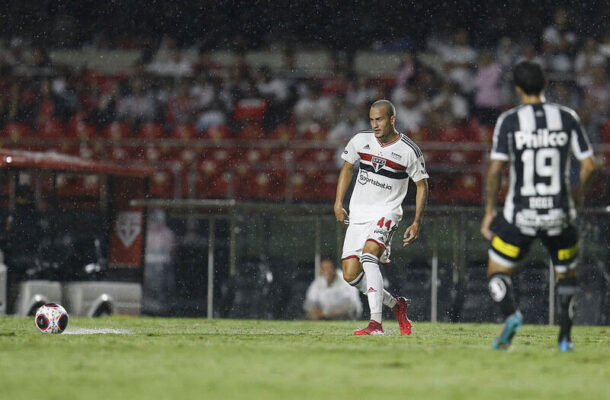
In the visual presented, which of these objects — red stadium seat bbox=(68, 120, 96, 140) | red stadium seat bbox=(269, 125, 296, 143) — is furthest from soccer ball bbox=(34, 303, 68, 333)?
red stadium seat bbox=(68, 120, 96, 140)

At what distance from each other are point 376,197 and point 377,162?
0.29 meters

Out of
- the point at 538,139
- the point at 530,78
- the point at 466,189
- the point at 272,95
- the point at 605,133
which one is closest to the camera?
the point at 538,139

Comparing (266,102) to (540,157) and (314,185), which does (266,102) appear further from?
(540,157)

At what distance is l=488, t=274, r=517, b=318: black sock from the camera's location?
670 cm

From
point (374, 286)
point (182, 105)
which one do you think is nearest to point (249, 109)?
point (182, 105)

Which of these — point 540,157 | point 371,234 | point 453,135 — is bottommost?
point 371,234

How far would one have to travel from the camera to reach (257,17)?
21.7 m

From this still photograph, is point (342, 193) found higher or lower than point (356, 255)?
higher

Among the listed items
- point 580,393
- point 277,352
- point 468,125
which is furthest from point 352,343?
point 468,125

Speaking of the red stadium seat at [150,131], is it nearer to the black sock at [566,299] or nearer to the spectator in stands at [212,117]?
the spectator in stands at [212,117]

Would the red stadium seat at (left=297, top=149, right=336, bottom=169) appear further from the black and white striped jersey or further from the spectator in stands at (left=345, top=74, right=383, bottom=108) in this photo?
the black and white striped jersey

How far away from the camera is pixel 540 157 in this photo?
21.8 feet

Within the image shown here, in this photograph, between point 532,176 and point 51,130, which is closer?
point 532,176

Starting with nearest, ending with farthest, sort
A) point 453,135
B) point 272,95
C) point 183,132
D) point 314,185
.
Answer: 1. point 314,185
2. point 453,135
3. point 183,132
4. point 272,95
